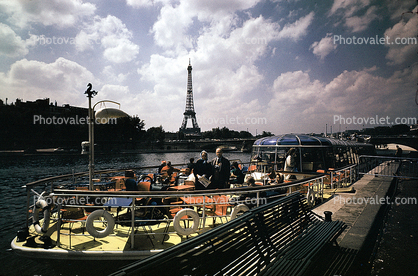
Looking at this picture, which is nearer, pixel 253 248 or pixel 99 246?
pixel 253 248

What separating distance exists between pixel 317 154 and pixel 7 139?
71888mm

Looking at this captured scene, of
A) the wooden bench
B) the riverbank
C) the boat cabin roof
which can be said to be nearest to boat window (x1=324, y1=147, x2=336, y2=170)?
the boat cabin roof

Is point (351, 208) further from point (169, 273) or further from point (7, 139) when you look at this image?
point (7, 139)

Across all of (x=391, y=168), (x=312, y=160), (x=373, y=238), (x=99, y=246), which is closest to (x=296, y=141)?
(x=312, y=160)

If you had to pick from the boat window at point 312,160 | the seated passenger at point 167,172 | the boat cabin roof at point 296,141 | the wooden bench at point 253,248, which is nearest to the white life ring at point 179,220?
the wooden bench at point 253,248

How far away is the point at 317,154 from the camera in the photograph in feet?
38.0

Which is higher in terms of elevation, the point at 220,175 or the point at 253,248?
the point at 220,175

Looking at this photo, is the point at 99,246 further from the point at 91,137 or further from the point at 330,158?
the point at 330,158

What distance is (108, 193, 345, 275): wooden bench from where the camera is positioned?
→ 5.82 feet

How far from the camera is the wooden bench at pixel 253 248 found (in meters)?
1.77

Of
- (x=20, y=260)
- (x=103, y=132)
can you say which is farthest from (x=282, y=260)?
(x=103, y=132)

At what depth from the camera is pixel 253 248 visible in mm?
2561

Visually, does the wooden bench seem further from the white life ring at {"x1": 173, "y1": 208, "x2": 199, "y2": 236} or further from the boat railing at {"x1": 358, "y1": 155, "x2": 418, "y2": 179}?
the boat railing at {"x1": 358, "y1": 155, "x2": 418, "y2": 179}

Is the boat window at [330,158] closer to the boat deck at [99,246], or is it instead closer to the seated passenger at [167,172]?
the seated passenger at [167,172]
